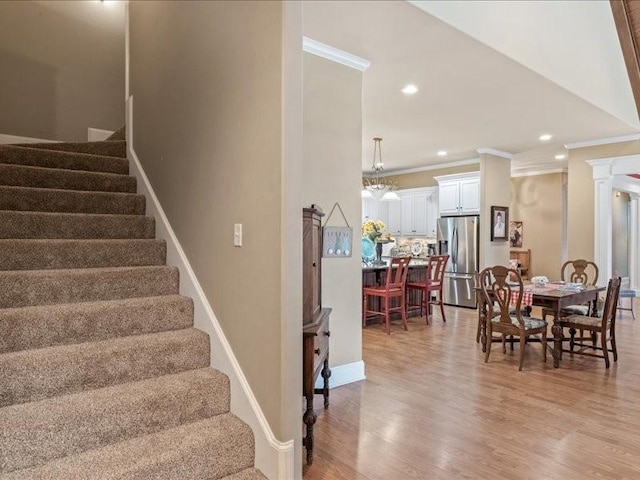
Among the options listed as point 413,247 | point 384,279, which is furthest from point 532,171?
point 384,279

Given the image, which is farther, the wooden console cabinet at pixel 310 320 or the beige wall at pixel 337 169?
the beige wall at pixel 337 169

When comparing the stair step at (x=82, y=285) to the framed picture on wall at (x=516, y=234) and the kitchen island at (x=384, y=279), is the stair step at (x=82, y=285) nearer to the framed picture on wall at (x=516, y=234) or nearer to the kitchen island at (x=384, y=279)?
the kitchen island at (x=384, y=279)

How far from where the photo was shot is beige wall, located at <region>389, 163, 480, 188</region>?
8.00m

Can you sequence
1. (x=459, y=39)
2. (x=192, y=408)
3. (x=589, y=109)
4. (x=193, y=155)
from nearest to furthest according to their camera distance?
(x=192, y=408) < (x=193, y=155) < (x=459, y=39) < (x=589, y=109)

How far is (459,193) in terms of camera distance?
7691 millimetres

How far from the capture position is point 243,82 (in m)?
2.12

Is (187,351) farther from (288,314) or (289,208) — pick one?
(289,208)

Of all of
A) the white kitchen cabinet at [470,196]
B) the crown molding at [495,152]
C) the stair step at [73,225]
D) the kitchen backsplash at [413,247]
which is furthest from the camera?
the kitchen backsplash at [413,247]

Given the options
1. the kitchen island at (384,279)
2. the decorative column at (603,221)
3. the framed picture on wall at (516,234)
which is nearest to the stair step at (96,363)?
the kitchen island at (384,279)

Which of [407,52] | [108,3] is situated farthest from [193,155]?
[108,3]

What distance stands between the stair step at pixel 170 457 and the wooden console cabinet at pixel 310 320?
37 cm

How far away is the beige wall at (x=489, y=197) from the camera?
7.07 m

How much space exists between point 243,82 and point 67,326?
161 centimetres

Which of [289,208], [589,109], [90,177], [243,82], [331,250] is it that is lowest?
[331,250]
